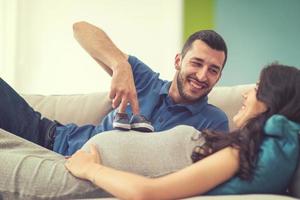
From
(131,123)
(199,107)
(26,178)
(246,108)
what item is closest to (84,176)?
(26,178)

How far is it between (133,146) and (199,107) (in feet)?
2.17

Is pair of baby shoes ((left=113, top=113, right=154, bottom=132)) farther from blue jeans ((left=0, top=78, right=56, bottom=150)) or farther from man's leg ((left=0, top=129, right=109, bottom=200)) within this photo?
blue jeans ((left=0, top=78, right=56, bottom=150))

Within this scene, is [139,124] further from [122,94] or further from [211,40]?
[211,40]

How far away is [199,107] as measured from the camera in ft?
5.45

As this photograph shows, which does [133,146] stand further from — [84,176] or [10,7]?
[10,7]

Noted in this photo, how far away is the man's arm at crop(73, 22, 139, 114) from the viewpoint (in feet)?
4.79

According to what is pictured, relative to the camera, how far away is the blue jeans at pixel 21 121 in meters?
1.55

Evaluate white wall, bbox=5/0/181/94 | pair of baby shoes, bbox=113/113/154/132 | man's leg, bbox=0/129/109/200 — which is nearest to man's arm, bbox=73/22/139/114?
pair of baby shoes, bbox=113/113/154/132

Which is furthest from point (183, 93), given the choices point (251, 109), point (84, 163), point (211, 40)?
point (84, 163)

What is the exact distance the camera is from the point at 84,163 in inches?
39.8

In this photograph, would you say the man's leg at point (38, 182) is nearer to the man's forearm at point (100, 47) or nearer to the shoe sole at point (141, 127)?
the shoe sole at point (141, 127)

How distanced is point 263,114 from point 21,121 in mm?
938

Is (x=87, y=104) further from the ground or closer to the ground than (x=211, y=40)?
closer to the ground

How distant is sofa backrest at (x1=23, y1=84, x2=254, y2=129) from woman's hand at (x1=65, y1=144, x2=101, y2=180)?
2.85 feet
